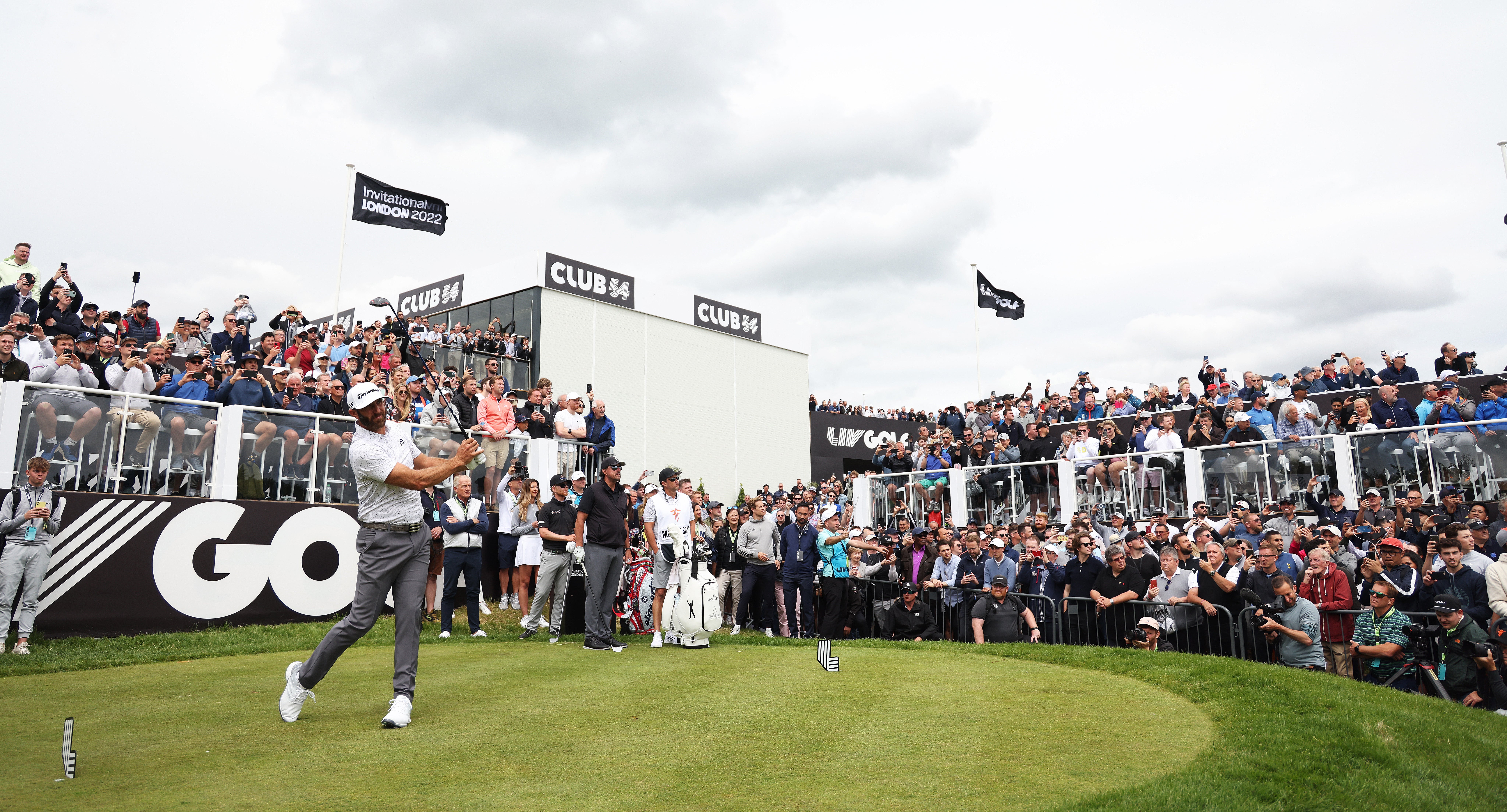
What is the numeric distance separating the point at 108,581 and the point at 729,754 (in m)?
11.0

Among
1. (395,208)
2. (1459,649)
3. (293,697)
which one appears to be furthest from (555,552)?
(395,208)

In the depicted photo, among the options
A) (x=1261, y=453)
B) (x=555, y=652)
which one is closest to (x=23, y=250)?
(x=555, y=652)

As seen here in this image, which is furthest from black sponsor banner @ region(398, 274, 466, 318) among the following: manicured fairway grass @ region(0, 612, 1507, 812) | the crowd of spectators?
manicured fairway grass @ region(0, 612, 1507, 812)

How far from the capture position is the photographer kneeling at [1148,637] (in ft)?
Result: 37.3

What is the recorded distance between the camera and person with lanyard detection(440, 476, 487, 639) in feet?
42.7

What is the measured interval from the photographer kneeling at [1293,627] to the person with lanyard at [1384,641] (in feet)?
1.49

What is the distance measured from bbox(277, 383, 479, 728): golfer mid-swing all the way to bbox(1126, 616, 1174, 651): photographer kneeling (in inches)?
334

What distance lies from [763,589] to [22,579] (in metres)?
9.84

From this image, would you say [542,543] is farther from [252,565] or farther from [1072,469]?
[1072,469]

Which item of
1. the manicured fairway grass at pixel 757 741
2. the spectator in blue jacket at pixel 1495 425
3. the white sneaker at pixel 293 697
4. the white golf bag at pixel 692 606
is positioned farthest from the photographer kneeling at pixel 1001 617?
the white sneaker at pixel 293 697

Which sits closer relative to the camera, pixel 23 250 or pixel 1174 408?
pixel 23 250

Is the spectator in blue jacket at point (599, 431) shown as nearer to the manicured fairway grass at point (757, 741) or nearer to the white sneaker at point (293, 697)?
the manicured fairway grass at point (757, 741)

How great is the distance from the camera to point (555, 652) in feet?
35.8

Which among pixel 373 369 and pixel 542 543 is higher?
pixel 373 369
